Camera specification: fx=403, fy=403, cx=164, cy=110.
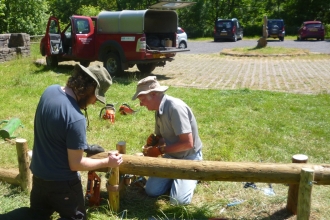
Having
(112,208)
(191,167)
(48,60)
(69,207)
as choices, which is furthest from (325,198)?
(48,60)

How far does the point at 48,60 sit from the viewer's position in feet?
43.9

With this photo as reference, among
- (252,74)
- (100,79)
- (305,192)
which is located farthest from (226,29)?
(100,79)

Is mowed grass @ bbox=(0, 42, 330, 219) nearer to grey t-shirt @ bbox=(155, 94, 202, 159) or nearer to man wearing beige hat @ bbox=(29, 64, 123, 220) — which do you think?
grey t-shirt @ bbox=(155, 94, 202, 159)

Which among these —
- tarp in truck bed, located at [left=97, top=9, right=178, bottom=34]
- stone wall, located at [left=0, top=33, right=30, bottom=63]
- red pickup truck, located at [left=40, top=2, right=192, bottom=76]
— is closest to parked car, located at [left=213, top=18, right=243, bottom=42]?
red pickup truck, located at [left=40, top=2, right=192, bottom=76]

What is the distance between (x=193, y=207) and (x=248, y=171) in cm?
83

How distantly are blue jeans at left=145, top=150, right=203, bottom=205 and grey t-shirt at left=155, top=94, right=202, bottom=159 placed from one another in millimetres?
174

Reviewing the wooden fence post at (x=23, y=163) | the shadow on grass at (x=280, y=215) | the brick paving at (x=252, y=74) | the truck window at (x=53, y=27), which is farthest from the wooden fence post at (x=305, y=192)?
the truck window at (x=53, y=27)

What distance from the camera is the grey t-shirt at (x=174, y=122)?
3992mm

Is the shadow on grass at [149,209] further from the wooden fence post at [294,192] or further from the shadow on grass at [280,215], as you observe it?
the wooden fence post at [294,192]

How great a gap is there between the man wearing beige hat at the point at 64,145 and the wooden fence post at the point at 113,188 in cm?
48

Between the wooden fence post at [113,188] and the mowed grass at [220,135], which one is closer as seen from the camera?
the wooden fence post at [113,188]

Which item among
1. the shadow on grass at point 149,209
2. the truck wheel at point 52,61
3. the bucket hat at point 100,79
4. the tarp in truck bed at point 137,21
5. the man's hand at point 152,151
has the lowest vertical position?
the shadow on grass at point 149,209

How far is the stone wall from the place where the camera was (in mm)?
14539

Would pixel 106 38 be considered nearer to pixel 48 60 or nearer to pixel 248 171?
pixel 48 60
